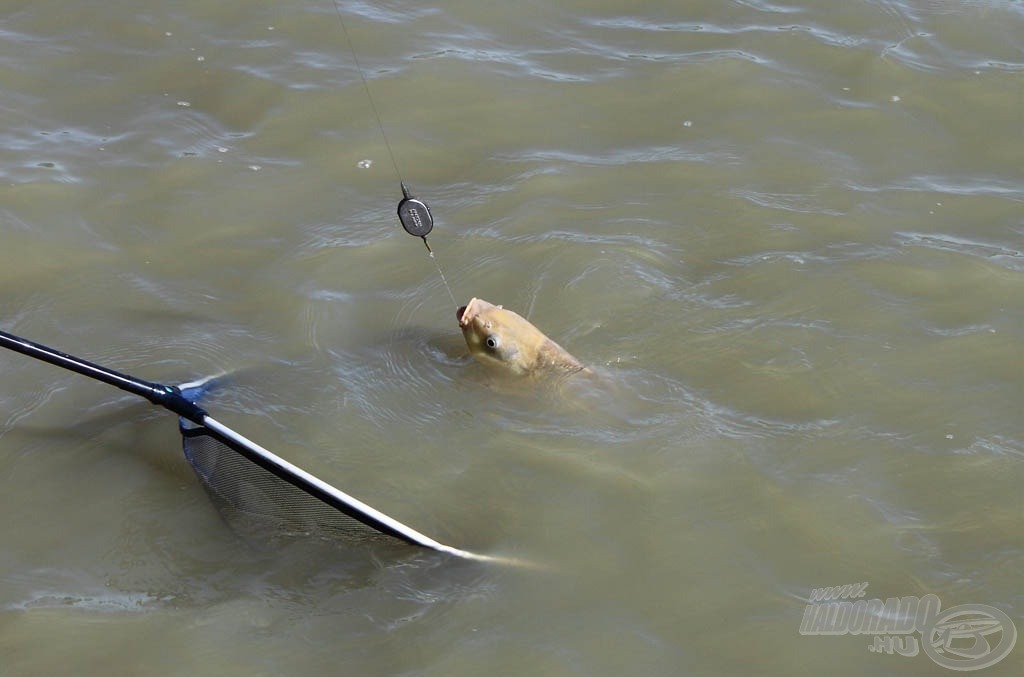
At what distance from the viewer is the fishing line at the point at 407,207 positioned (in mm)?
4527

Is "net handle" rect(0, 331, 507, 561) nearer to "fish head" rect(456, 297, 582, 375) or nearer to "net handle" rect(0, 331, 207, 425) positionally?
"net handle" rect(0, 331, 207, 425)

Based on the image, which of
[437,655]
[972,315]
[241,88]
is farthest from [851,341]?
[241,88]

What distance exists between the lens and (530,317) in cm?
496

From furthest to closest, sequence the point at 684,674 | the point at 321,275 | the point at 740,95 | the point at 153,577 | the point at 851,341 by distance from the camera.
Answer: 1. the point at 740,95
2. the point at 321,275
3. the point at 851,341
4. the point at 153,577
5. the point at 684,674

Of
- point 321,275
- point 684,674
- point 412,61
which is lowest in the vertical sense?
point 684,674

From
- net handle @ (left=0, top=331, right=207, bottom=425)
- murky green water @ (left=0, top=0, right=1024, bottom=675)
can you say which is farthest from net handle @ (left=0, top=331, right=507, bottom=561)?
murky green water @ (left=0, top=0, right=1024, bottom=675)

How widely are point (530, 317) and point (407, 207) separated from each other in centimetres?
81

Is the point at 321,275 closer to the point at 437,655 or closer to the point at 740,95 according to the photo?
the point at 437,655

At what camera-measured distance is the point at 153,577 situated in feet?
12.3

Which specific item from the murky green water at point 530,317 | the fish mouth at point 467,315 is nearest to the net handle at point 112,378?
the murky green water at point 530,317

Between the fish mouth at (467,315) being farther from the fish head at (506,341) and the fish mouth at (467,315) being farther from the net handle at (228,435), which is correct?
the net handle at (228,435)

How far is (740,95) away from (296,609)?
13.9ft

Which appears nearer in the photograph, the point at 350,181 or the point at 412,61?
the point at 350,181

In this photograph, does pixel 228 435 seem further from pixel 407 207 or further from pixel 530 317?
pixel 530 317
